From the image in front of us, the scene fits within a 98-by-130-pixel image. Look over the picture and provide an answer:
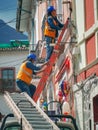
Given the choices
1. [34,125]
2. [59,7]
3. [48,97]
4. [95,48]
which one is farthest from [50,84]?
[34,125]

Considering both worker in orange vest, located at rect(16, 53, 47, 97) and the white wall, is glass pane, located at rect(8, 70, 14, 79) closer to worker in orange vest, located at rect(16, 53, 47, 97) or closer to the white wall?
the white wall

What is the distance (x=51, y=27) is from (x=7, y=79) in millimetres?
31614

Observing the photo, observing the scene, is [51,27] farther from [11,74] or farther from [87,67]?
[11,74]

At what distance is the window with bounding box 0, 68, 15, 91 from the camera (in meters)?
45.8

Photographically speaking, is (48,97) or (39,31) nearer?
(48,97)

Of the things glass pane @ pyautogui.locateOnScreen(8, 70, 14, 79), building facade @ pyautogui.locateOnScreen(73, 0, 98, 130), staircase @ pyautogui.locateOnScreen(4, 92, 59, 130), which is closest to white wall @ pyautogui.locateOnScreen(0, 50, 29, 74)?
glass pane @ pyautogui.locateOnScreen(8, 70, 14, 79)

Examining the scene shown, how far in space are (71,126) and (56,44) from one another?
6550 mm

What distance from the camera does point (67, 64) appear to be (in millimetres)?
14891

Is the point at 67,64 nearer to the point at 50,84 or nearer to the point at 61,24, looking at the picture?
the point at 61,24

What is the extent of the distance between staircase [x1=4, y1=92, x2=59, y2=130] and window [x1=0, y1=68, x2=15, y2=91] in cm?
3465

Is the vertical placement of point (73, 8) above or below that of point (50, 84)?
above

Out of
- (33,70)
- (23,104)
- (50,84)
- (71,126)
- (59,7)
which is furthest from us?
(50,84)

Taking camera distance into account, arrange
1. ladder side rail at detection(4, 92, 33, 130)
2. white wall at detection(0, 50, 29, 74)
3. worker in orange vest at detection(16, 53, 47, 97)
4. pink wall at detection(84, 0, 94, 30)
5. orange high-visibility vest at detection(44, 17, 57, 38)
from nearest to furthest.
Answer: ladder side rail at detection(4, 92, 33, 130)
pink wall at detection(84, 0, 94, 30)
worker in orange vest at detection(16, 53, 47, 97)
orange high-visibility vest at detection(44, 17, 57, 38)
white wall at detection(0, 50, 29, 74)

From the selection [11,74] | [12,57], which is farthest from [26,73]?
[12,57]
